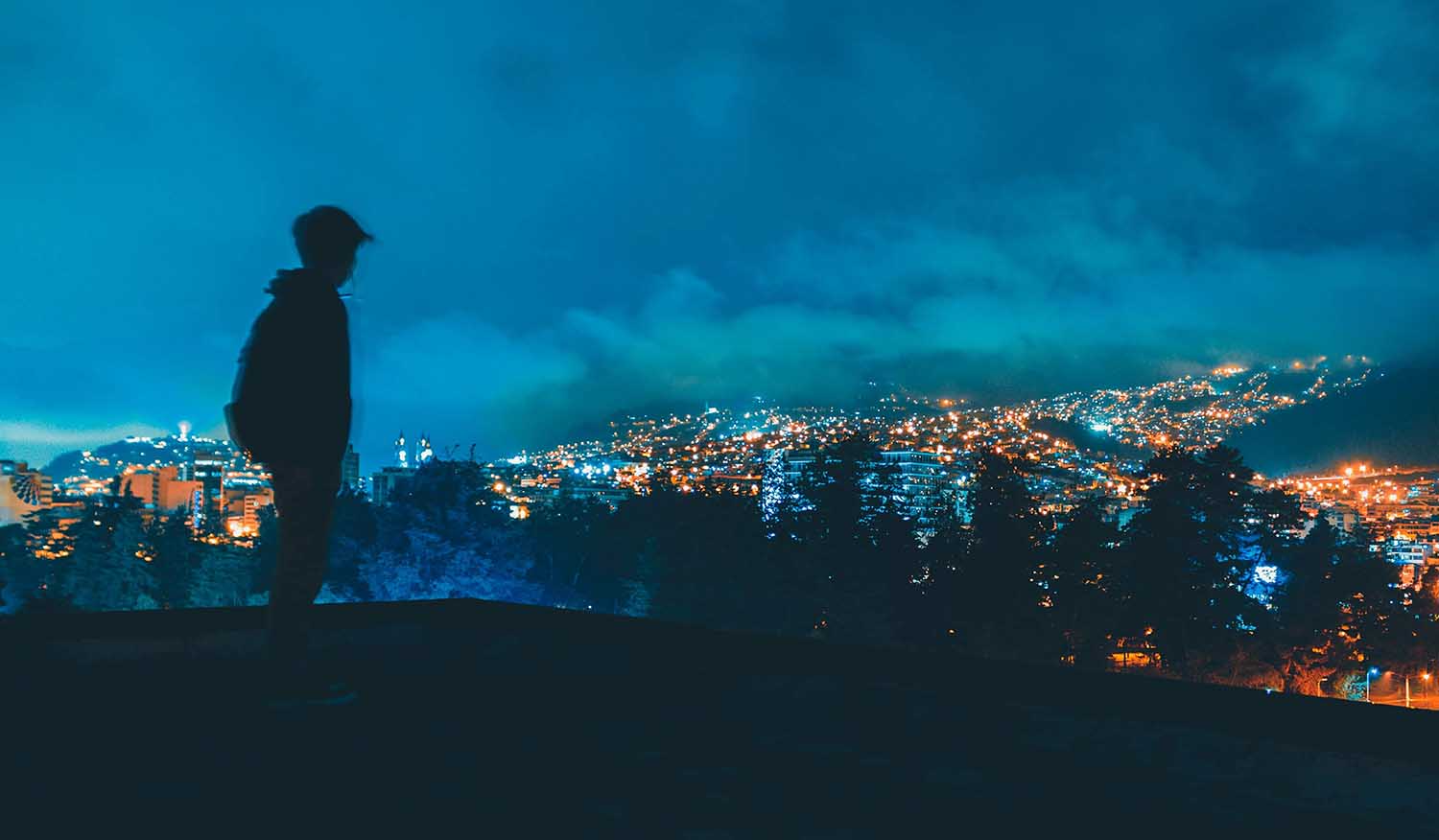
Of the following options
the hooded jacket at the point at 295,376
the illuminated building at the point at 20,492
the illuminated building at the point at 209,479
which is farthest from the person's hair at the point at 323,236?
the illuminated building at the point at 209,479

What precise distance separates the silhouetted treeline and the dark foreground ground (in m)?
27.4

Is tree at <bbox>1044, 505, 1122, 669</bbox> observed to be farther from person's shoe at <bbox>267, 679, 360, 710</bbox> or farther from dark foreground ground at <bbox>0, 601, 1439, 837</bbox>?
person's shoe at <bbox>267, 679, 360, 710</bbox>

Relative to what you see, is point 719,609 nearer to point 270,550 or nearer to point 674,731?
point 270,550

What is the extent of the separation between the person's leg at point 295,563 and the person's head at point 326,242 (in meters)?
0.66

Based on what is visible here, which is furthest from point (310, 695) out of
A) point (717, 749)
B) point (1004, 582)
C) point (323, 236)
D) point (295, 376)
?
point (1004, 582)

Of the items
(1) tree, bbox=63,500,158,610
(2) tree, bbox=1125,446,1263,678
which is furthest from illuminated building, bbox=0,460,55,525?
(2) tree, bbox=1125,446,1263,678

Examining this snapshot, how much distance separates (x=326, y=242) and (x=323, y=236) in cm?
2

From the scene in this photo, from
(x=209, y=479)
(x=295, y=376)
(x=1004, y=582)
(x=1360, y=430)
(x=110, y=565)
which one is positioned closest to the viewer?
(x=295, y=376)

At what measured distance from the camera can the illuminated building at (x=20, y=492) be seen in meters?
50.5

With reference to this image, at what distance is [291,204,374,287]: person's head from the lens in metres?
3.01

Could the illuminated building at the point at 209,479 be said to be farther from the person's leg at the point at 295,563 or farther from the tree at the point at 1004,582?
the person's leg at the point at 295,563

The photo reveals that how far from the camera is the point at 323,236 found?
9.93 ft

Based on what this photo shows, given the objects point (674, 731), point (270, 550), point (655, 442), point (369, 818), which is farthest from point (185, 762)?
point (655, 442)

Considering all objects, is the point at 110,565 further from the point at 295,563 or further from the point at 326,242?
the point at 326,242
